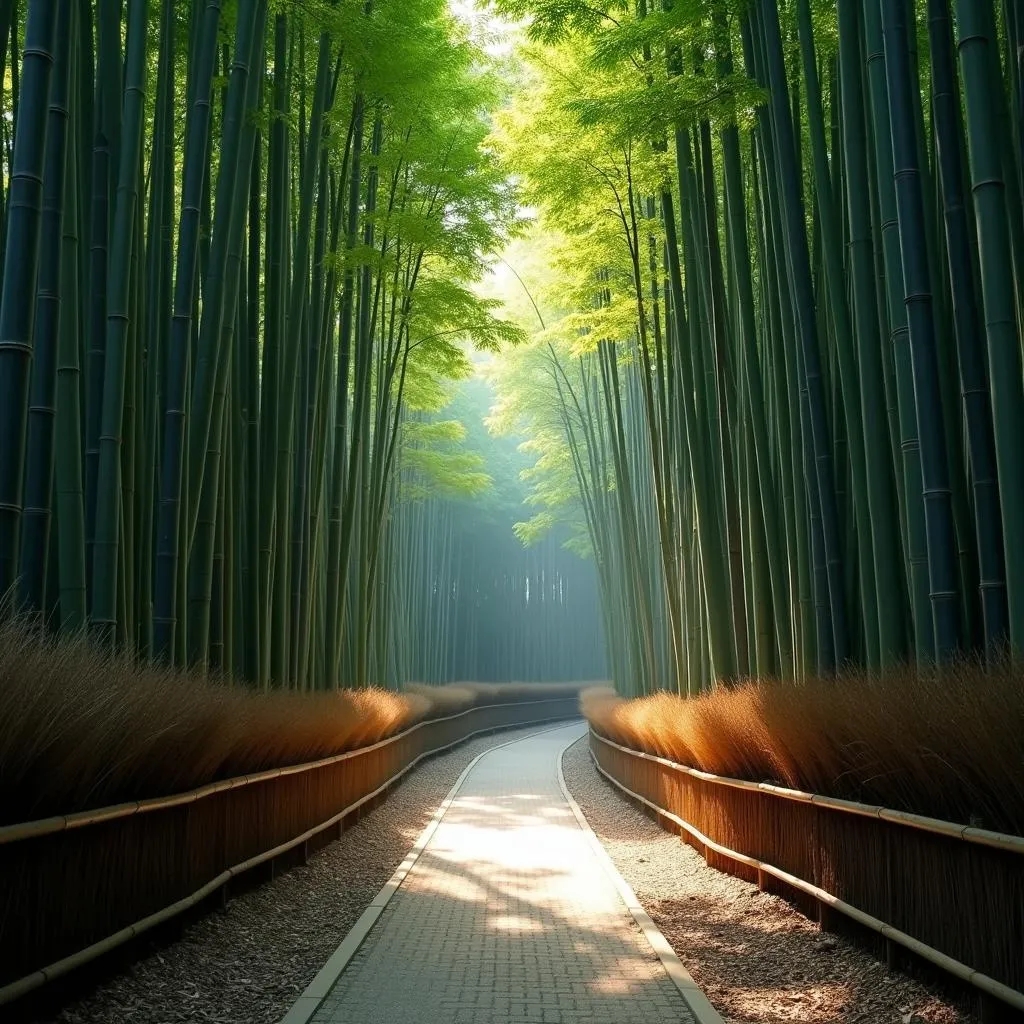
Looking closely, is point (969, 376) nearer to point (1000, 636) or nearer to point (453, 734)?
point (1000, 636)

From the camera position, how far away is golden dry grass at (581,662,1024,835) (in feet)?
7.98

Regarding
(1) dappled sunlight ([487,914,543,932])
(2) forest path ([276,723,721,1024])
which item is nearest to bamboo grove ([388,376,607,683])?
(2) forest path ([276,723,721,1024])

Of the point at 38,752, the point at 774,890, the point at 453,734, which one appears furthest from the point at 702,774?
the point at 453,734

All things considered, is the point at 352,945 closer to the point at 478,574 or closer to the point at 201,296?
the point at 201,296

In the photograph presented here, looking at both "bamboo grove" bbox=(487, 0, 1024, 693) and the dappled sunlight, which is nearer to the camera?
"bamboo grove" bbox=(487, 0, 1024, 693)

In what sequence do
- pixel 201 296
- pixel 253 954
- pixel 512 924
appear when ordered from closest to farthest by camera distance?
pixel 253 954 → pixel 512 924 → pixel 201 296

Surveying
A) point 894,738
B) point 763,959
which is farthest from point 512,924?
point 894,738

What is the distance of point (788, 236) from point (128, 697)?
3.52m

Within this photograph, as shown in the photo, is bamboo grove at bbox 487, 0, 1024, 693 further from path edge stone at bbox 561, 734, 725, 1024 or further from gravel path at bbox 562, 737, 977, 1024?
path edge stone at bbox 561, 734, 725, 1024

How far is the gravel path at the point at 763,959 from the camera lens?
2.91 meters

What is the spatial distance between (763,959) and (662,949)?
35cm

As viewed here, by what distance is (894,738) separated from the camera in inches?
118

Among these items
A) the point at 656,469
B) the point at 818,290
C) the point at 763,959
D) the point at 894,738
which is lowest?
the point at 763,959

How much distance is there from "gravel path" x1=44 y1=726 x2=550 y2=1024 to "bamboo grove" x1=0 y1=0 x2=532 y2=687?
3.66ft
